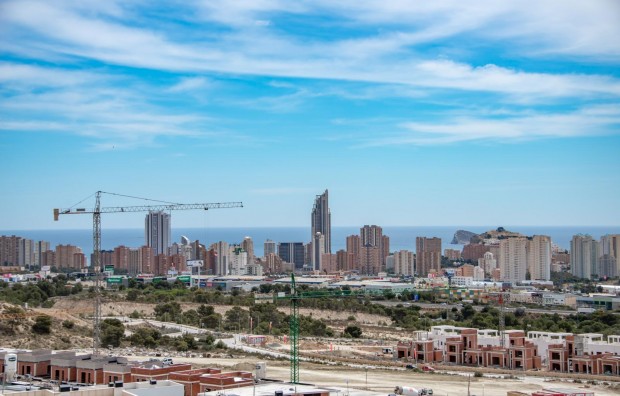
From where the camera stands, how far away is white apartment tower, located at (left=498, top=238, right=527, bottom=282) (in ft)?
278

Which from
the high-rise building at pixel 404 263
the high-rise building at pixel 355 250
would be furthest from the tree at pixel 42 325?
the high-rise building at pixel 355 250

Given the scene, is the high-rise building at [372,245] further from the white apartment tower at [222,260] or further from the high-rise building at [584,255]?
the high-rise building at [584,255]

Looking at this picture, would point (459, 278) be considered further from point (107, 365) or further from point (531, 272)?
point (107, 365)

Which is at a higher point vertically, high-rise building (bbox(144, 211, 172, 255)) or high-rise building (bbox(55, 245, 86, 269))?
high-rise building (bbox(144, 211, 172, 255))

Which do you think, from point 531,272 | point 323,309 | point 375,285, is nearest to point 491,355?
point 323,309

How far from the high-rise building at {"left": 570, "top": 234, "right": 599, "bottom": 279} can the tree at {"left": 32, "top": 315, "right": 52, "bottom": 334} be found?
6468 centimetres

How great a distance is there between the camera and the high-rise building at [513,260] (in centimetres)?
8475

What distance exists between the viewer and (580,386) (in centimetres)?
2525

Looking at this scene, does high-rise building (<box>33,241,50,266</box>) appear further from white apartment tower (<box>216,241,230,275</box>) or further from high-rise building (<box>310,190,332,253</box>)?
high-rise building (<box>310,190,332,253</box>)

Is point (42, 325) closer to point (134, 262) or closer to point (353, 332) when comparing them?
point (353, 332)

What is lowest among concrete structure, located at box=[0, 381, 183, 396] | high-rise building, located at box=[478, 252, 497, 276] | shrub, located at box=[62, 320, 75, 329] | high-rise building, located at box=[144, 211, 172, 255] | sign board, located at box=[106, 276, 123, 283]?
shrub, located at box=[62, 320, 75, 329]

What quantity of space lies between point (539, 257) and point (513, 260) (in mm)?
2551

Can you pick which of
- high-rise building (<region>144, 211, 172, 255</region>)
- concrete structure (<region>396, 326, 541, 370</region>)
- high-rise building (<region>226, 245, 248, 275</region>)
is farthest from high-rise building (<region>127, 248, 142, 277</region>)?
concrete structure (<region>396, 326, 541, 370</region>)

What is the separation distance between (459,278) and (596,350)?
45069mm
